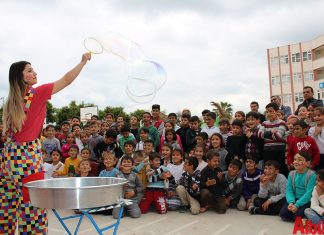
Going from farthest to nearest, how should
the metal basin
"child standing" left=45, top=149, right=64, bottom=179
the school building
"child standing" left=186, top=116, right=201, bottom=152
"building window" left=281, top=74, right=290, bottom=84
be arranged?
1. "building window" left=281, top=74, right=290, bottom=84
2. the school building
3. "child standing" left=186, top=116, right=201, bottom=152
4. "child standing" left=45, top=149, right=64, bottom=179
5. the metal basin

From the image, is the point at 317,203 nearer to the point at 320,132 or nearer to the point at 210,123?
the point at 320,132

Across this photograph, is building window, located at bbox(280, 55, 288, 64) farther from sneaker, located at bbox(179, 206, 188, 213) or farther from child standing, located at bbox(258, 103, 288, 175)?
sneaker, located at bbox(179, 206, 188, 213)

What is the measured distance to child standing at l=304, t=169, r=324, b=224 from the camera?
4.17 metres

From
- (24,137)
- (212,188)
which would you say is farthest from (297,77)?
(24,137)

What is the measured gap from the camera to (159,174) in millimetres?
5566

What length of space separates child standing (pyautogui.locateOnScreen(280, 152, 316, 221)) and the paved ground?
17 centimetres

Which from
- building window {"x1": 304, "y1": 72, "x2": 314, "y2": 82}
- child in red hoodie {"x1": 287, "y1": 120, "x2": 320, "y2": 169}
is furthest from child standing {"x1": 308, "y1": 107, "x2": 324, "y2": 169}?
building window {"x1": 304, "y1": 72, "x2": 314, "y2": 82}

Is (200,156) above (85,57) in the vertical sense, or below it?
below

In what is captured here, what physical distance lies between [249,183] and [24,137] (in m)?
3.78

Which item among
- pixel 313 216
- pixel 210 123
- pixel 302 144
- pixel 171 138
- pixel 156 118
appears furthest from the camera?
pixel 156 118

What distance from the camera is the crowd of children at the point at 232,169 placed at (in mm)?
4656

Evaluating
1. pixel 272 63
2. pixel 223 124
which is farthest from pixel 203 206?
pixel 272 63

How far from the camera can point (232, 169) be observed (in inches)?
217

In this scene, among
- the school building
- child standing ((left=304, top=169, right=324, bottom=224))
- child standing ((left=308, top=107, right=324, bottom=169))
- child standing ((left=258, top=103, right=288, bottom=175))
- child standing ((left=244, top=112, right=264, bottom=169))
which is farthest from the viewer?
the school building
